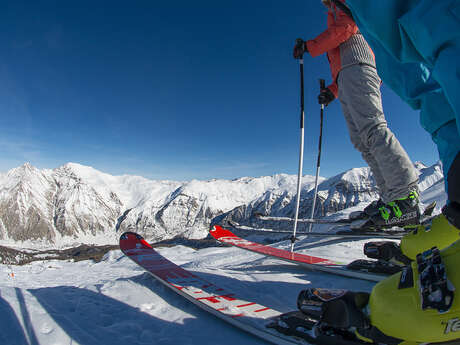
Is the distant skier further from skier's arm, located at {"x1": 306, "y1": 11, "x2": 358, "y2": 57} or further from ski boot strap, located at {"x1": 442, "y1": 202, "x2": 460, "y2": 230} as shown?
skier's arm, located at {"x1": 306, "y1": 11, "x2": 358, "y2": 57}

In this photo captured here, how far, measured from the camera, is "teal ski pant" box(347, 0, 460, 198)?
2.53 feet

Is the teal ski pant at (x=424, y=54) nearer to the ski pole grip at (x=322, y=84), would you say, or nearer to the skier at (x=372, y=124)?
the skier at (x=372, y=124)

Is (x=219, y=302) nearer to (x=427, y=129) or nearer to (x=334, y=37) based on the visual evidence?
(x=427, y=129)

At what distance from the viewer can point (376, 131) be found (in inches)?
120

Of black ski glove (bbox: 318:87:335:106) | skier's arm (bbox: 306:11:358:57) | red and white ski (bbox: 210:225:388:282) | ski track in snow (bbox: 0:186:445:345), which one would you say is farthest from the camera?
black ski glove (bbox: 318:87:335:106)

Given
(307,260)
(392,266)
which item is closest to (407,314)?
(392,266)

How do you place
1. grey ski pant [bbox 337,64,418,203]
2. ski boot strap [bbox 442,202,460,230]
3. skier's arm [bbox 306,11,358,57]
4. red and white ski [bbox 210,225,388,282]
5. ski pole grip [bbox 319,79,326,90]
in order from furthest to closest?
ski pole grip [bbox 319,79,326,90] → red and white ski [bbox 210,225,388,282] → skier's arm [bbox 306,11,358,57] → grey ski pant [bbox 337,64,418,203] → ski boot strap [bbox 442,202,460,230]

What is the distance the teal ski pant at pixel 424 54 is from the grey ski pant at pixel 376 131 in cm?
186

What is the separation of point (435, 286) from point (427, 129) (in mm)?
748

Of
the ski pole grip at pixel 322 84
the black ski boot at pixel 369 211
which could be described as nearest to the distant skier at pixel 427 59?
the black ski boot at pixel 369 211

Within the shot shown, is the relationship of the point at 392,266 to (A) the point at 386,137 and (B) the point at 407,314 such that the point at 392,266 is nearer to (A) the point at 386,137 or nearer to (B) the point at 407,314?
(A) the point at 386,137

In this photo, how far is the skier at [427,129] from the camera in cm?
80

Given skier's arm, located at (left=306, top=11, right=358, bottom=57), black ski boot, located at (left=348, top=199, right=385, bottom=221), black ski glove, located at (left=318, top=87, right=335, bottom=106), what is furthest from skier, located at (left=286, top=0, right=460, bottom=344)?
black ski glove, located at (left=318, top=87, right=335, bottom=106)

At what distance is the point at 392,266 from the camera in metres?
3.35
